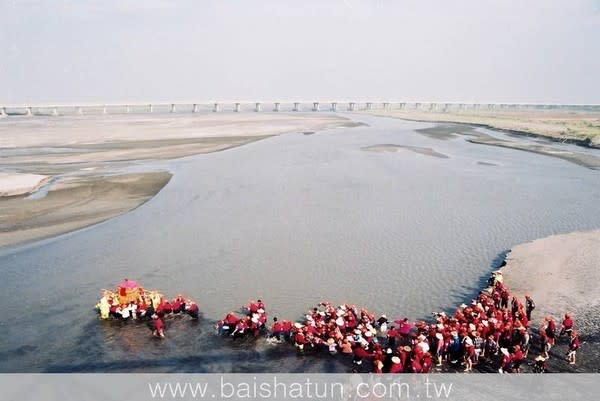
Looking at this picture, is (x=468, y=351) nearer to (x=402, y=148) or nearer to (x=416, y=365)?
(x=416, y=365)

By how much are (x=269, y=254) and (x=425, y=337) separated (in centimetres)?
1160

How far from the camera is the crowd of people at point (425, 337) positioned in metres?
13.2

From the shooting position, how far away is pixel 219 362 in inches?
558

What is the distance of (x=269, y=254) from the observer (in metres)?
24.0

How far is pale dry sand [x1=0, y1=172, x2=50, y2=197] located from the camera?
3594cm

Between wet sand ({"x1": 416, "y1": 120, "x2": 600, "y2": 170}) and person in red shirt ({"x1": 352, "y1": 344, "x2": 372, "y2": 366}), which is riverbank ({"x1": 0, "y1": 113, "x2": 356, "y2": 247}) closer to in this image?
person in red shirt ({"x1": 352, "y1": 344, "x2": 372, "y2": 366})

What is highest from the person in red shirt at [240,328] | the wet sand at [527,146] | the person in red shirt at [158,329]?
the wet sand at [527,146]

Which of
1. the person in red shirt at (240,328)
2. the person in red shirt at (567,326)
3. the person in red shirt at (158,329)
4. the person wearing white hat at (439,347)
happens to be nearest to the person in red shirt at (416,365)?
the person wearing white hat at (439,347)

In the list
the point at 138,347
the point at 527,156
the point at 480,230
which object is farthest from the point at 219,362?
the point at 527,156

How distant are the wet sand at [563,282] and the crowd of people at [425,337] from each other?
451 mm

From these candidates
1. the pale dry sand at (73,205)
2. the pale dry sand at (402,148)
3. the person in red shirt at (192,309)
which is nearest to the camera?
the person in red shirt at (192,309)

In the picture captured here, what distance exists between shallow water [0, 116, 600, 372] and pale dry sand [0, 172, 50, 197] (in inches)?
439

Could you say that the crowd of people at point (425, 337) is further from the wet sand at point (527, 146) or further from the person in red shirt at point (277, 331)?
the wet sand at point (527, 146)

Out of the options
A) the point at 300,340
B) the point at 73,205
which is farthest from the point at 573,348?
the point at 73,205
